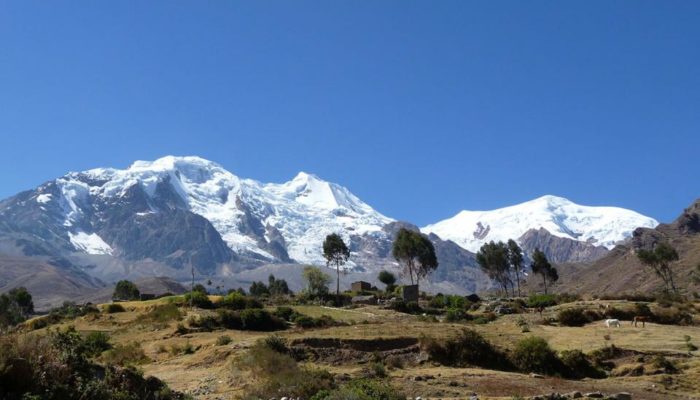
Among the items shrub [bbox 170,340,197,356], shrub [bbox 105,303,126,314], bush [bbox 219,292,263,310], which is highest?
bush [bbox 219,292,263,310]

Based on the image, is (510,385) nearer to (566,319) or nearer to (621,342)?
(621,342)

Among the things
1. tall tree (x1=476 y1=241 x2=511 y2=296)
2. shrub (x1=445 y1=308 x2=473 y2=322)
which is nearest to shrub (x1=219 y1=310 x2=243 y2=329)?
shrub (x1=445 y1=308 x2=473 y2=322)

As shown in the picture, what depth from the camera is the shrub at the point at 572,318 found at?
165 ft

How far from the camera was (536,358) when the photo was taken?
32375 mm

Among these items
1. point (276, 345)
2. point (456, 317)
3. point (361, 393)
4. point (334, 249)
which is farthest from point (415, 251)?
point (361, 393)

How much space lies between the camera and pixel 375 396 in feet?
68.8

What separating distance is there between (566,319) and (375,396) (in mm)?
33412

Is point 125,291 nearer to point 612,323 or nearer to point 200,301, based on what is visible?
point 200,301

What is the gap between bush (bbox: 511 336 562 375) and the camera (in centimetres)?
3198

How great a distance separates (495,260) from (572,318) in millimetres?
74530

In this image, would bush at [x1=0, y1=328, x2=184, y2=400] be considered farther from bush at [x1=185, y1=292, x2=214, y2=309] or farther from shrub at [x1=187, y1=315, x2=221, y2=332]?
bush at [x1=185, y1=292, x2=214, y2=309]

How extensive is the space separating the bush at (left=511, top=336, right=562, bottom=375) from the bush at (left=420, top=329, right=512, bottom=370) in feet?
2.44

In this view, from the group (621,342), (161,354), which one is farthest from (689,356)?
(161,354)

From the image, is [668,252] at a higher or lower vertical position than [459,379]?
higher
